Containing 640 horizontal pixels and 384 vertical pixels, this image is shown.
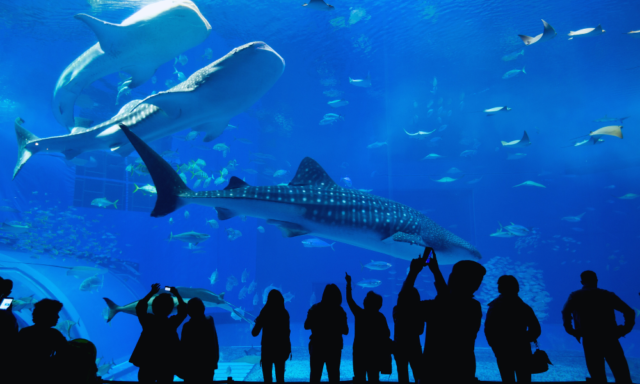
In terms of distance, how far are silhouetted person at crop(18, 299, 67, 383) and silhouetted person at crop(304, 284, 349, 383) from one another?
4.71 ft

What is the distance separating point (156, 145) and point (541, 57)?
63.3 feet

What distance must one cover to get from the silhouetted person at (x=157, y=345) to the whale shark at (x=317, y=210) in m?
1.14

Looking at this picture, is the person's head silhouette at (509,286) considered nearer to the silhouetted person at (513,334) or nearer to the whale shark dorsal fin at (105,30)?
the silhouetted person at (513,334)

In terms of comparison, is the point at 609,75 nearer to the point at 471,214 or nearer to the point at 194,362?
the point at 471,214

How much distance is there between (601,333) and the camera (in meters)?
2.42

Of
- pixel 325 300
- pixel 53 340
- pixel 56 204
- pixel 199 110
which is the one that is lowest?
pixel 53 340

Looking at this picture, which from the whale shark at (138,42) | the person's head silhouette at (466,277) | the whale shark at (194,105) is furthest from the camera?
the whale shark at (138,42)

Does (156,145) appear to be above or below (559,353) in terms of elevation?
above

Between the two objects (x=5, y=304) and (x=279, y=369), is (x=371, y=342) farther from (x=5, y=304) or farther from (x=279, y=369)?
(x=5, y=304)

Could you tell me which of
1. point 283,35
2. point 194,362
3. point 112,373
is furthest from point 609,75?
point 112,373

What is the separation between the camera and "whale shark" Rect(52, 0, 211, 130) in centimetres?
298

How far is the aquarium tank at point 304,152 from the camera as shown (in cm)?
348

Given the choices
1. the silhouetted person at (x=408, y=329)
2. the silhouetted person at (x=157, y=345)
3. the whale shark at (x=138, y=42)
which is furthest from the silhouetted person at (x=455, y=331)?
the whale shark at (x=138, y=42)

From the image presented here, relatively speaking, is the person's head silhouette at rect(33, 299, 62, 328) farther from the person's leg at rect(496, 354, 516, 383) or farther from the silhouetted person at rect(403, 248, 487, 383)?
the person's leg at rect(496, 354, 516, 383)
